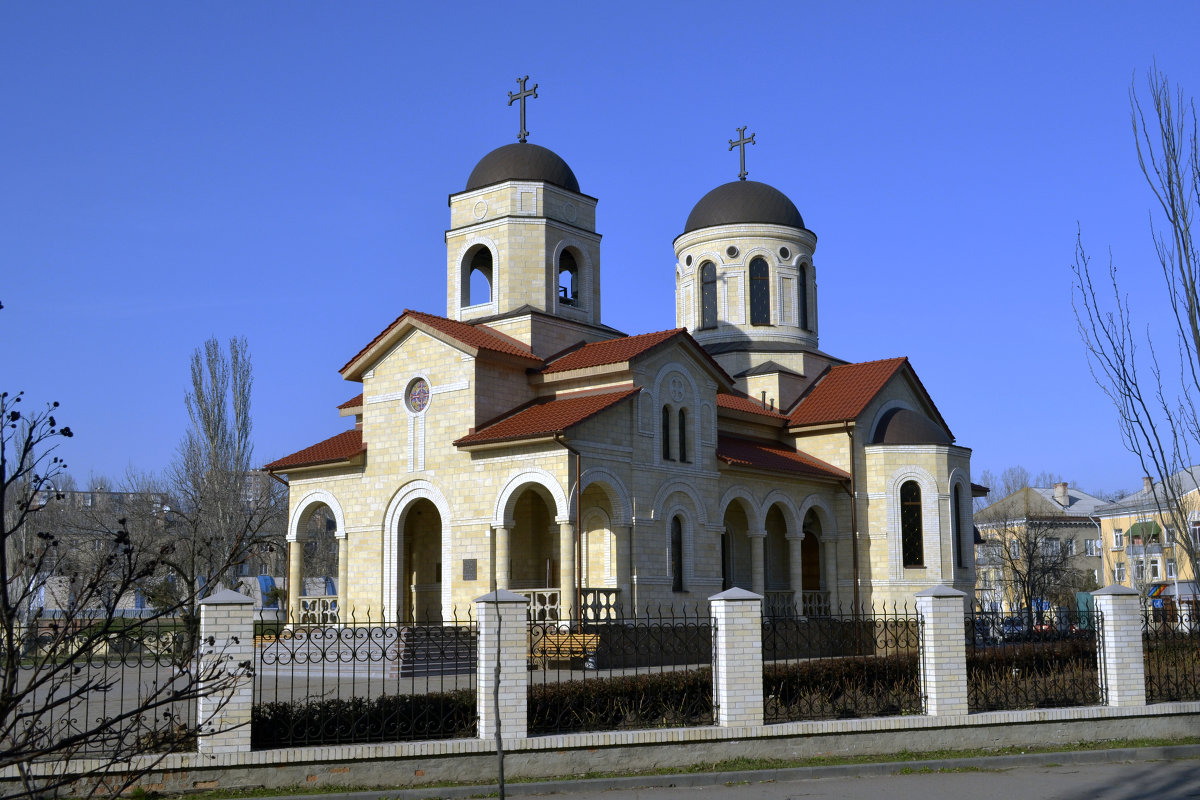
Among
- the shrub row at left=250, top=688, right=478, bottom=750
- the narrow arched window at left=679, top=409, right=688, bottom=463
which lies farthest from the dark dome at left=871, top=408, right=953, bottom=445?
the shrub row at left=250, top=688, right=478, bottom=750

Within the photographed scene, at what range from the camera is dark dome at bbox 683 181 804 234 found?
30969 mm

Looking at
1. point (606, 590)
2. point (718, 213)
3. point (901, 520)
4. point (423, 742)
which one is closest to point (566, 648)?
point (606, 590)

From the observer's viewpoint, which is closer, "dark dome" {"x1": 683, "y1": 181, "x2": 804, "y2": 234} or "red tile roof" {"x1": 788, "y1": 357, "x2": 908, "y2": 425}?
"red tile roof" {"x1": 788, "y1": 357, "x2": 908, "y2": 425}

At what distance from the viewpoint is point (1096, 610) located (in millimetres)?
13656

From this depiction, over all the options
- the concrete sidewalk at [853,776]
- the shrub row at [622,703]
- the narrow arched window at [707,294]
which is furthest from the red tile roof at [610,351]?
the concrete sidewalk at [853,776]

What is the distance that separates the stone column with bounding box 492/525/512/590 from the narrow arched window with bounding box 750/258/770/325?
38.8 ft

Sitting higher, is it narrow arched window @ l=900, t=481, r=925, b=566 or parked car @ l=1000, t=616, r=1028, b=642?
narrow arched window @ l=900, t=481, r=925, b=566

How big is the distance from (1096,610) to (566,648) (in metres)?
8.37

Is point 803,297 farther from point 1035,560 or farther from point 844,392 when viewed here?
point 1035,560

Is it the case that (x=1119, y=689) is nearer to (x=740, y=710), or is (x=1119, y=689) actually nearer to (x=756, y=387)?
(x=740, y=710)

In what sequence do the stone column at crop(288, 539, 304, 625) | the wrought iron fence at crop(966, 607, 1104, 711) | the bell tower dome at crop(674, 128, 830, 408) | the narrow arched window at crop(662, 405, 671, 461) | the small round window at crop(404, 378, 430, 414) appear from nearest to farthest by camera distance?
the wrought iron fence at crop(966, 607, 1104, 711) < the narrow arched window at crop(662, 405, 671, 461) < the small round window at crop(404, 378, 430, 414) < the stone column at crop(288, 539, 304, 625) < the bell tower dome at crop(674, 128, 830, 408)

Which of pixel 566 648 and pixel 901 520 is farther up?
pixel 901 520

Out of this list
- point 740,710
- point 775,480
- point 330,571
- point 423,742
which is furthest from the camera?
point 330,571

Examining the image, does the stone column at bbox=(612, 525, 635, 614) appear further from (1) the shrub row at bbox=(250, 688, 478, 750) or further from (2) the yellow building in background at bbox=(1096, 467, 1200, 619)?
(2) the yellow building in background at bbox=(1096, 467, 1200, 619)
